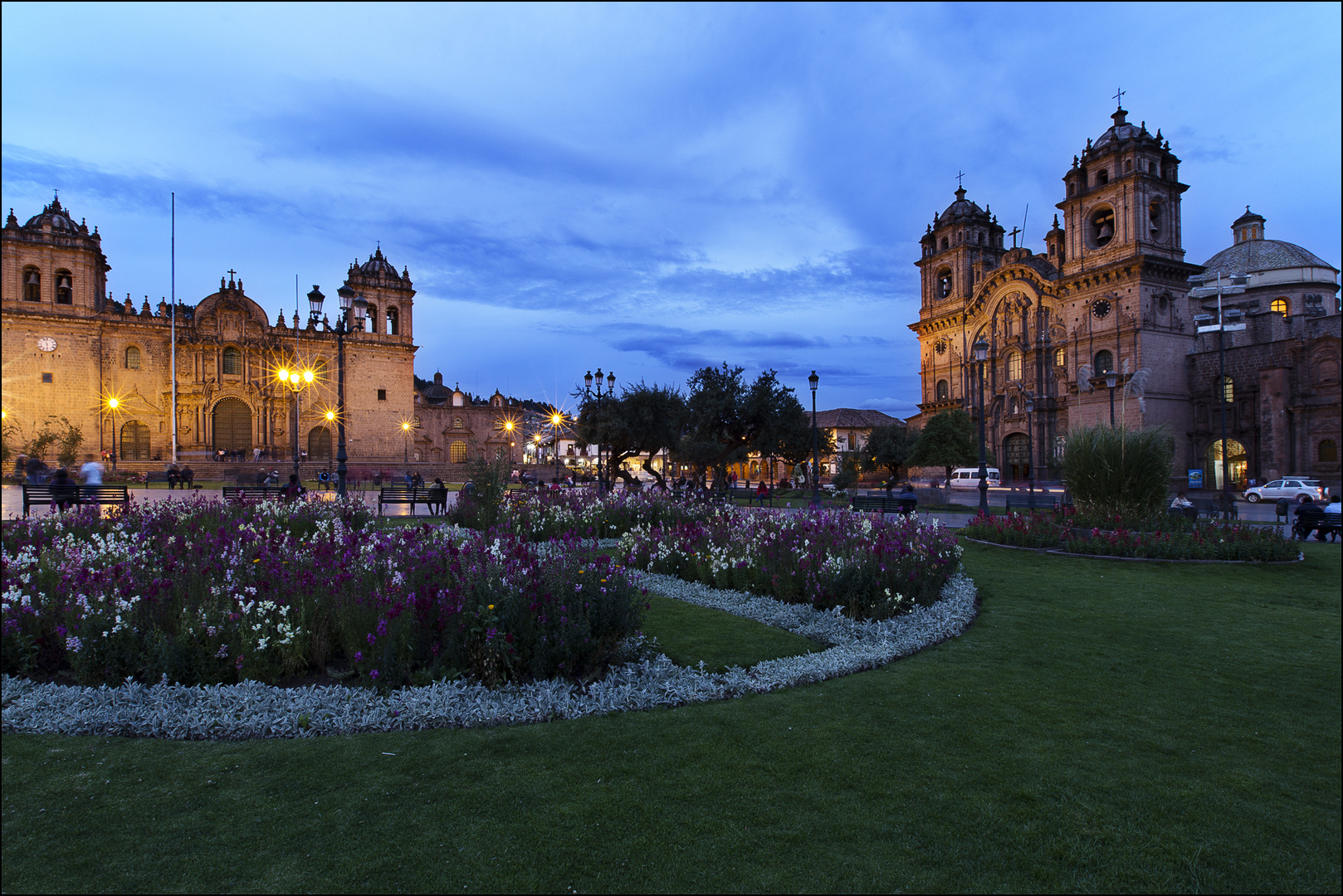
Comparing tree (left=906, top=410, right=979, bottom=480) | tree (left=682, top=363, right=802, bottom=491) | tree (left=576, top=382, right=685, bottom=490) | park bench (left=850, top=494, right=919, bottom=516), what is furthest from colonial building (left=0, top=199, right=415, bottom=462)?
tree (left=906, top=410, right=979, bottom=480)

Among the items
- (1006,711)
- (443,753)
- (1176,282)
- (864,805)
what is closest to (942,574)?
(1006,711)

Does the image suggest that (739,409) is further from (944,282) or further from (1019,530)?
(944,282)

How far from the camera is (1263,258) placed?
5525 cm

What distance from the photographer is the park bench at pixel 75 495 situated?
14602 millimetres

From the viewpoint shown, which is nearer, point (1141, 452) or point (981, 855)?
point (981, 855)

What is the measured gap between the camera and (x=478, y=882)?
9.30ft

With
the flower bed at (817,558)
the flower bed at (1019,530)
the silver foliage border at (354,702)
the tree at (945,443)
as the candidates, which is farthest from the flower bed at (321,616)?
the tree at (945,443)

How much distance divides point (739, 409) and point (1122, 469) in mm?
15732

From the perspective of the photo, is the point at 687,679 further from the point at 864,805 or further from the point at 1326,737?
the point at 1326,737

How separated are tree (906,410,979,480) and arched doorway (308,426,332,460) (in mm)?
43208

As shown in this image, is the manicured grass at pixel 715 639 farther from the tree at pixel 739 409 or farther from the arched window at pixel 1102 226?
the arched window at pixel 1102 226

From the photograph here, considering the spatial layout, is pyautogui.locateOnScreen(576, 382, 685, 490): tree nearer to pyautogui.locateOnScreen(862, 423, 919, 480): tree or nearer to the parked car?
the parked car

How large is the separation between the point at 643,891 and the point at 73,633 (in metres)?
5.33

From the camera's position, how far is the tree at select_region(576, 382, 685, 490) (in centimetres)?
3009
